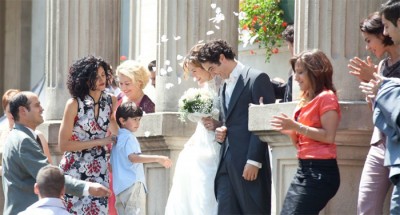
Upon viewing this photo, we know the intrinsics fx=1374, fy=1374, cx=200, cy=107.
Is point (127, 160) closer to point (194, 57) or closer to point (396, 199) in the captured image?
point (194, 57)

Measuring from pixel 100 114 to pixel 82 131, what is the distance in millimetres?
219

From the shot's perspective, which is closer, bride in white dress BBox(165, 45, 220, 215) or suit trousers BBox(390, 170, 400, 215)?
suit trousers BBox(390, 170, 400, 215)

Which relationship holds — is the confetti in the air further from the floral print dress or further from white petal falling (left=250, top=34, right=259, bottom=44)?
the floral print dress

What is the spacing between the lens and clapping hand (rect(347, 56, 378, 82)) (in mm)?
9852

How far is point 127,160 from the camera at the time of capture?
1241cm

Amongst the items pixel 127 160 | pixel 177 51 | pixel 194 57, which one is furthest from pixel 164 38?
pixel 194 57

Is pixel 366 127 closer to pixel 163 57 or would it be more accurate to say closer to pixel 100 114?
pixel 100 114

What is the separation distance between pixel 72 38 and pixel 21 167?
412 cm

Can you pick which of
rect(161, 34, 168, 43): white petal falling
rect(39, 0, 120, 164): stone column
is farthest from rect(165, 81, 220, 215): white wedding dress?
rect(39, 0, 120, 164): stone column

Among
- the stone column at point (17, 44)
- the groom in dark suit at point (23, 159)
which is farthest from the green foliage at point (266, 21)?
the stone column at point (17, 44)

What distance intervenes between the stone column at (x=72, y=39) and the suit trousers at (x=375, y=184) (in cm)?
588

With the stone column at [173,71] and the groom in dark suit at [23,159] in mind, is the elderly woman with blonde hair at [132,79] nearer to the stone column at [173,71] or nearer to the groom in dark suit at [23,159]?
the stone column at [173,71]

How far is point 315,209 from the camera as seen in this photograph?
987 centimetres

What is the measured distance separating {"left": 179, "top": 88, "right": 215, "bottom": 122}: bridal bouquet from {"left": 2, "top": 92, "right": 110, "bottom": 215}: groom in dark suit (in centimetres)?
126
